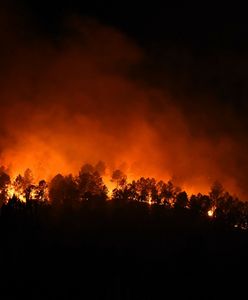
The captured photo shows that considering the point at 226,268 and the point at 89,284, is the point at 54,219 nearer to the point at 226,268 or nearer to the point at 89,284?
the point at 89,284

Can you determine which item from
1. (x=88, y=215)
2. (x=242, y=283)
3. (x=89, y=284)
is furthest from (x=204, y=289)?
(x=88, y=215)

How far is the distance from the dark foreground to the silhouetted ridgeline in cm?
26

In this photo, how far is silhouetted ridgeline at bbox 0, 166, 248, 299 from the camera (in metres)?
143

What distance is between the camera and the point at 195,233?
605 ft

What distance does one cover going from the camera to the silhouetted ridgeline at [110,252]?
143m

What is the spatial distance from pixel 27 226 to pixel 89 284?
3601cm

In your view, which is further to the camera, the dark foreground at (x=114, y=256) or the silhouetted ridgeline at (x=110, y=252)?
the silhouetted ridgeline at (x=110, y=252)

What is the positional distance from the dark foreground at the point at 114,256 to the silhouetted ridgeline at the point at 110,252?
0.26 m

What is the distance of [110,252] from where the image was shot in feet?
519

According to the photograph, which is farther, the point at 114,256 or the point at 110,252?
the point at 110,252

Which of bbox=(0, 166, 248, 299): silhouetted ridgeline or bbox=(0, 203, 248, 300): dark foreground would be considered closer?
bbox=(0, 203, 248, 300): dark foreground

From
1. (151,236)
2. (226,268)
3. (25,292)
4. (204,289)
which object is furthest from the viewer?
(151,236)

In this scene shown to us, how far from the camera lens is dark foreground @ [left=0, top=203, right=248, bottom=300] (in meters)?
142

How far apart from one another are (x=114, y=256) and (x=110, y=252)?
7.40ft
